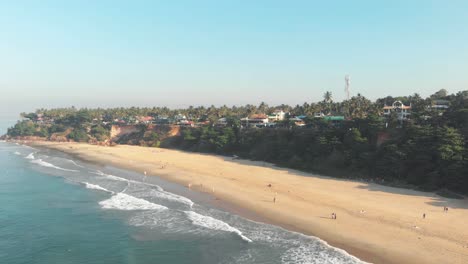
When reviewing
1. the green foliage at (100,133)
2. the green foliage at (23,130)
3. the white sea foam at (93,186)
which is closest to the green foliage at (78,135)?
the green foliage at (100,133)

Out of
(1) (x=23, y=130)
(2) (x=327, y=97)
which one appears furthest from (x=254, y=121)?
(1) (x=23, y=130)

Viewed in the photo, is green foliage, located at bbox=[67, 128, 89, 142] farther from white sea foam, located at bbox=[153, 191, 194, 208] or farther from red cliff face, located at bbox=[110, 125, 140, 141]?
white sea foam, located at bbox=[153, 191, 194, 208]

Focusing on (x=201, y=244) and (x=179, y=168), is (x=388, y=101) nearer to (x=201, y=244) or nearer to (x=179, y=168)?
(x=179, y=168)

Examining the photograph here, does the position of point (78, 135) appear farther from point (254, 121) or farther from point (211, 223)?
point (211, 223)

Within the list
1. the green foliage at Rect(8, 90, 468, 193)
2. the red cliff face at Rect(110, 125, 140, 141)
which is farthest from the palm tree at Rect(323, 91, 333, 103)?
the red cliff face at Rect(110, 125, 140, 141)

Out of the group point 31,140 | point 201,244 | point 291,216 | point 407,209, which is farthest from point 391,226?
point 31,140
